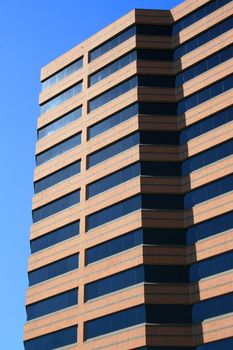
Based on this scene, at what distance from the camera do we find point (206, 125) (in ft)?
209

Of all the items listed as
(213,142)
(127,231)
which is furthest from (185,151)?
(127,231)

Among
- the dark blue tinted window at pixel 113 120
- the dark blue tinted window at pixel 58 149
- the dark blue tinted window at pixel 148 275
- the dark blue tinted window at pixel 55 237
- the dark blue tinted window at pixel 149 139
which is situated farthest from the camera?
the dark blue tinted window at pixel 58 149

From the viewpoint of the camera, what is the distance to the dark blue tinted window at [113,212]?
63.8 meters

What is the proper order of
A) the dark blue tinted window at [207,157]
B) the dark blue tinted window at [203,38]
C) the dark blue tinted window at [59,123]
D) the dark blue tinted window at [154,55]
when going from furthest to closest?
the dark blue tinted window at [59,123], the dark blue tinted window at [154,55], the dark blue tinted window at [203,38], the dark blue tinted window at [207,157]

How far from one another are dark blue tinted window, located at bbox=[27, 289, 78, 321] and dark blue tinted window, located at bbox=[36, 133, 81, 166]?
54.6ft

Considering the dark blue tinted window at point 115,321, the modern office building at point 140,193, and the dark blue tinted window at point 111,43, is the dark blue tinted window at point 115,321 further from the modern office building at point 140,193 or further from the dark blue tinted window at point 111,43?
the dark blue tinted window at point 111,43

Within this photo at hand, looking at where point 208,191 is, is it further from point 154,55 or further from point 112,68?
point 112,68

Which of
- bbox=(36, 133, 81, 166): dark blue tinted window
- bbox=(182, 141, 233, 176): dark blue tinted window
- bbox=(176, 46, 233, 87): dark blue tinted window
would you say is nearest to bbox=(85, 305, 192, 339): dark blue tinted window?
bbox=(182, 141, 233, 176): dark blue tinted window

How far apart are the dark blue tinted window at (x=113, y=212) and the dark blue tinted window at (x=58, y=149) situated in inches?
391

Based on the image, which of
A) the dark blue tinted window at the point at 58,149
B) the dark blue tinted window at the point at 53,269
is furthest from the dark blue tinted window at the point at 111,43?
the dark blue tinted window at the point at 53,269

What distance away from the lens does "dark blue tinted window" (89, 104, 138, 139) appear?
68312mm

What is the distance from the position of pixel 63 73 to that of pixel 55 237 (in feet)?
67.4

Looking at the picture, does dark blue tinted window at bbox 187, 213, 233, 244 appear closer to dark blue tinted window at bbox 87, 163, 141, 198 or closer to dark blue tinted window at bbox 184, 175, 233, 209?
dark blue tinted window at bbox 184, 175, 233, 209

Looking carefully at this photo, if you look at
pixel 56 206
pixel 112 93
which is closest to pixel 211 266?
pixel 56 206
